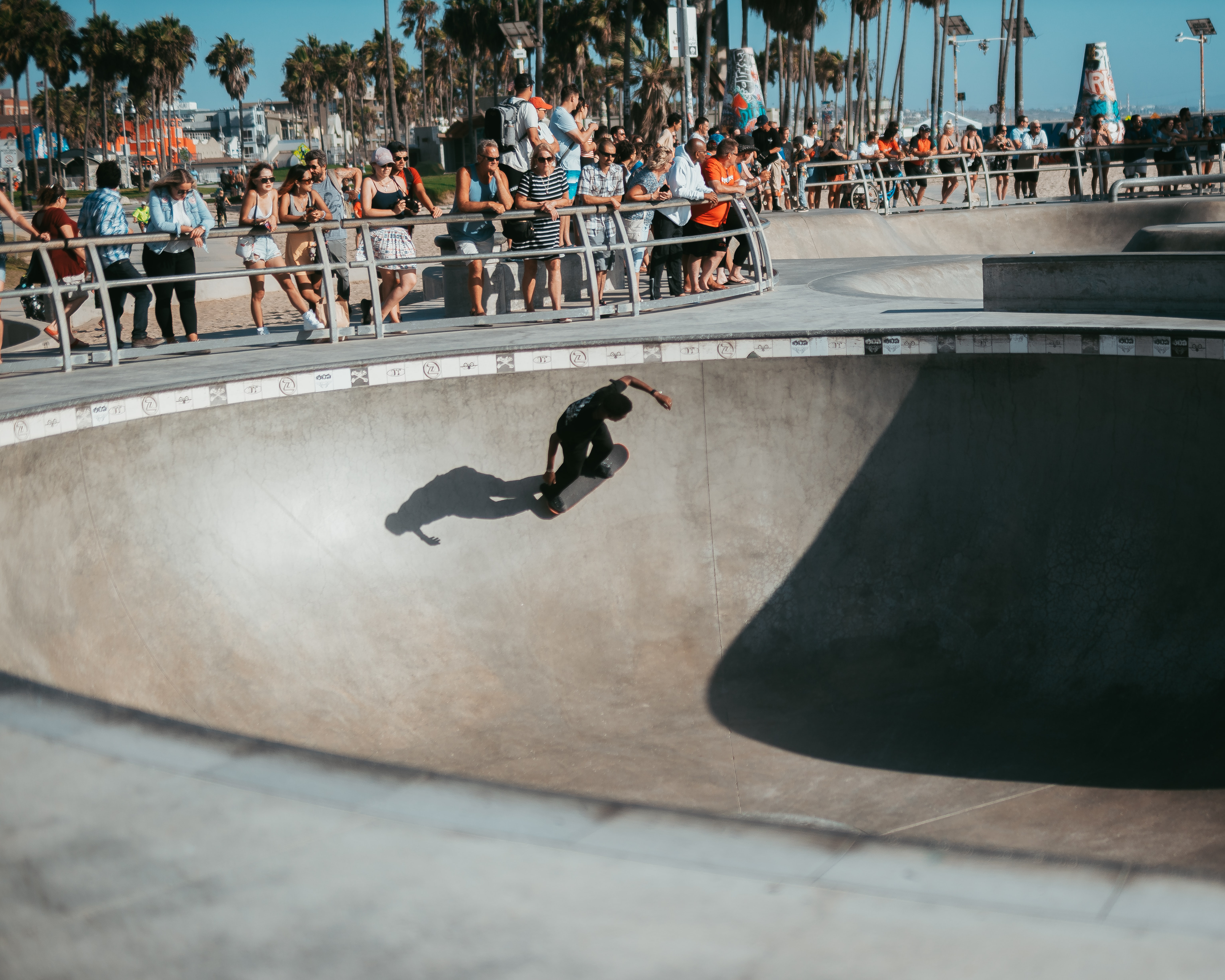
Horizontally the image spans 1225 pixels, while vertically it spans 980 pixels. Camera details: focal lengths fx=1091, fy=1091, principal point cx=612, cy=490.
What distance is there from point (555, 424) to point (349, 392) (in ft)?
5.21

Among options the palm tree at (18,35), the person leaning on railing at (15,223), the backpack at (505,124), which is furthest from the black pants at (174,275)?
the palm tree at (18,35)

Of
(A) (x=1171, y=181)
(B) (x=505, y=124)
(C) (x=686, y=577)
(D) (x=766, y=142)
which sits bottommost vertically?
(C) (x=686, y=577)

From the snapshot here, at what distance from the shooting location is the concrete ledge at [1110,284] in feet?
29.6

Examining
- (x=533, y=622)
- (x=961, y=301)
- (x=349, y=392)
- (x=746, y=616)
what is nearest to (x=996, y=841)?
(x=746, y=616)

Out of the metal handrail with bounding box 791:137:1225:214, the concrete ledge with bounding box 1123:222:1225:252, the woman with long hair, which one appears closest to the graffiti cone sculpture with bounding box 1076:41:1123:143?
the metal handrail with bounding box 791:137:1225:214

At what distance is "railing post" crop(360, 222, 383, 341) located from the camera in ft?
31.2

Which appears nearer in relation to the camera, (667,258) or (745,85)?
(667,258)

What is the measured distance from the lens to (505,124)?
11695mm

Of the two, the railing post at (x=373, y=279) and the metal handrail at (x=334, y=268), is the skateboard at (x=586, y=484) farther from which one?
the railing post at (x=373, y=279)

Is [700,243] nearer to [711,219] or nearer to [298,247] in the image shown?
[711,219]

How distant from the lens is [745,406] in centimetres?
849

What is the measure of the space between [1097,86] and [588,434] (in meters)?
29.4

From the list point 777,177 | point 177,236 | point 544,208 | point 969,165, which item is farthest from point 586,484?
point 969,165

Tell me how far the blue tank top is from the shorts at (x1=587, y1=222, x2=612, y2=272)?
168cm
